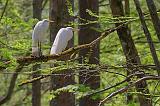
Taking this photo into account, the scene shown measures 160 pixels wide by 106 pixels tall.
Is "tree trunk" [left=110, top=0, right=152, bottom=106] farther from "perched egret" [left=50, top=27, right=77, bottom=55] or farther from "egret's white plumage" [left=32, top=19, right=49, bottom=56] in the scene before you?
"egret's white plumage" [left=32, top=19, right=49, bottom=56]

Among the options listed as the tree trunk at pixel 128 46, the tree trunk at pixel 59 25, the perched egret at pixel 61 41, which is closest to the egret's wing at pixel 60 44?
the perched egret at pixel 61 41

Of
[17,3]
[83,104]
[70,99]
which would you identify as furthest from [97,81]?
[17,3]

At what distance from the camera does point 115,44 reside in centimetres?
654

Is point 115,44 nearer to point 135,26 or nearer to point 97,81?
point 135,26

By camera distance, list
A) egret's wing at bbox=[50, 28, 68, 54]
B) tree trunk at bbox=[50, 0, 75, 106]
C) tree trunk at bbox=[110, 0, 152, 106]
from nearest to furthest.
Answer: egret's wing at bbox=[50, 28, 68, 54] → tree trunk at bbox=[110, 0, 152, 106] → tree trunk at bbox=[50, 0, 75, 106]

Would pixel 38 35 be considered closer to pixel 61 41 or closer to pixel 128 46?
pixel 61 41

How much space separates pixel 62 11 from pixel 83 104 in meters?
1.74

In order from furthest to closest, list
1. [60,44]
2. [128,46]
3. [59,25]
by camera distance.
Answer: [59,25], [128,46], [60,44]

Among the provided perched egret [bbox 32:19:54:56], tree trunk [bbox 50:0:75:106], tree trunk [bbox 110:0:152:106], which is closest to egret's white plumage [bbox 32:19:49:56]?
perched egret [bbox 32:19:54:56]

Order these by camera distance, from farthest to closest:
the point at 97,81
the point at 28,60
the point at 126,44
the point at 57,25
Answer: the point at 97,81
the point at 57,25
the point at 126,44
the point at 28,60

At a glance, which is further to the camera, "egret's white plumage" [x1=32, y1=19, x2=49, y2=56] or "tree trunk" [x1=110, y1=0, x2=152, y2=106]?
"tree trunk" [x1=110, y1=0, x2=152, y2=106]

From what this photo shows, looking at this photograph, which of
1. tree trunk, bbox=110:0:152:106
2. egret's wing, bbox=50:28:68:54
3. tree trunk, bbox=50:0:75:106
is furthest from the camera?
tree trunk, bbox=50:0:75:106

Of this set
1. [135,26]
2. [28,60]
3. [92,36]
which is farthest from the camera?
[135,26]

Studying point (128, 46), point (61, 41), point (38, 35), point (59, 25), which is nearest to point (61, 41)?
point (61, 41)
